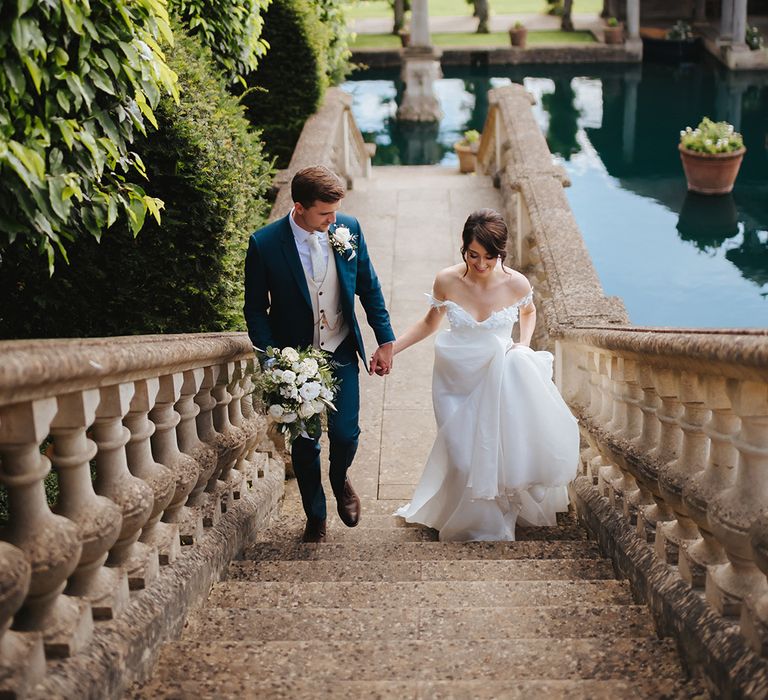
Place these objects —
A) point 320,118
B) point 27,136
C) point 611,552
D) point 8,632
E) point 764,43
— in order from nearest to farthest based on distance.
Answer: point 8,632 < point 27,136 < point 611,552 < point 320,118 < point 764,43

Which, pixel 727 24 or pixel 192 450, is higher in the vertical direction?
pixel 192 450

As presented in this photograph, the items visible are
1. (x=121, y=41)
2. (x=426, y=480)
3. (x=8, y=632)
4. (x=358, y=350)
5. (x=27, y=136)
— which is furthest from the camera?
(x=426, y=480)

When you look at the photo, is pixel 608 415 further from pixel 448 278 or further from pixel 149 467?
pixel 149 467

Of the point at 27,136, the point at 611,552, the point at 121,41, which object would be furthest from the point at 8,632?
the point at 611,552

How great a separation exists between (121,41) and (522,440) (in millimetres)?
2462

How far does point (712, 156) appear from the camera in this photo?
534 inches

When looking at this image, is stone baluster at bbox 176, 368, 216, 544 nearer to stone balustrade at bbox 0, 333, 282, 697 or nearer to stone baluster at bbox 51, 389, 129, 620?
stone balustrade at bbox 0, 333, 282, 697

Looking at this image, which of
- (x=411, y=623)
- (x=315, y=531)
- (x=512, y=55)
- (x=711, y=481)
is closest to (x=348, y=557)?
(x=315, y=531)

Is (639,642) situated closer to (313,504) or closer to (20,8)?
(313,504)

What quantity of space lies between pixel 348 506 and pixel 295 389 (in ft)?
3.27

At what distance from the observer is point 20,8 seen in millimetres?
2998

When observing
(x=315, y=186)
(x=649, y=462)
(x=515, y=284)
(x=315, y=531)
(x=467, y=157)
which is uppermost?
(x=315, y=186)

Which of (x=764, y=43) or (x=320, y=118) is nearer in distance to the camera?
(x=320, y=118)

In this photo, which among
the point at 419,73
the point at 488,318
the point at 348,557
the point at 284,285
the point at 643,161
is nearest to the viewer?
the point at 284,285
